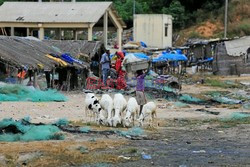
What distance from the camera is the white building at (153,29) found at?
63531 mm

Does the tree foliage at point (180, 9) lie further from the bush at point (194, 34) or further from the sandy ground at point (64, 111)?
the sandy ground at point (64, 111)

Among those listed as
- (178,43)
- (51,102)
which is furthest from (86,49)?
(178,43)

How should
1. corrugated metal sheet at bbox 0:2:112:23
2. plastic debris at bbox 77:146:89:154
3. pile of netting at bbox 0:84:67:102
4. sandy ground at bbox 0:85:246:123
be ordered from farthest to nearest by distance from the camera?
1. corrugated metal sheet at bbox 0:2:112:23
2. pile of netting at bbox 0:84:67:102
3. sandy ground at bbox 0:85:246:123
4. plastic debris at bbox 77:146:89:154

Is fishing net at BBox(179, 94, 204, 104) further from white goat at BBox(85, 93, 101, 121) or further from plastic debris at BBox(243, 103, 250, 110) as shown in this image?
white goat at BBox(85, 93, 101, 121)

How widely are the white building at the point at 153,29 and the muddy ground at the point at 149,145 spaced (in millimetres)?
42351

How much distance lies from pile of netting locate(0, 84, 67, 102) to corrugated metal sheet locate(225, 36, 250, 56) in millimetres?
21340

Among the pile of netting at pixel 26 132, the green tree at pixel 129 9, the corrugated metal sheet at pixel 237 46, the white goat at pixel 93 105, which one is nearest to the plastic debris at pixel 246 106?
the white goat at pixel 93 105

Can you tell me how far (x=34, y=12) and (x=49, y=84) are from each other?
553 inches

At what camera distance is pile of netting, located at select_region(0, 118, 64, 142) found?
48.5 ft

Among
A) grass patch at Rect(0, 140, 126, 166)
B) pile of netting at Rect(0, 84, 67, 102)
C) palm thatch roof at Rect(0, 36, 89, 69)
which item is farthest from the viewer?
palm thatch roof at Rect(0, 36, 89, 69)

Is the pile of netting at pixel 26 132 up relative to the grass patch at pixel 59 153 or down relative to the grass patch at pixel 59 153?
up

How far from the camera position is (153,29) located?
64.9 m

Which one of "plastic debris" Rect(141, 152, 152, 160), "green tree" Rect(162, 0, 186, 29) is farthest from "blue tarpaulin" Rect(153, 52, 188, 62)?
"green tree" Rect(162, 0, 186, 29)

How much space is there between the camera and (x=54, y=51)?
32.5 m
